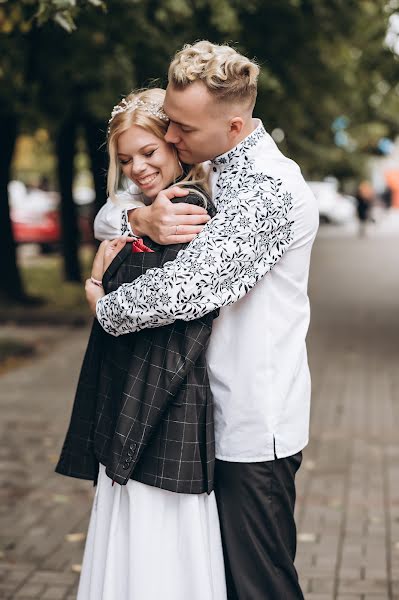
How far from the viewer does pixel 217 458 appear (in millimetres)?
2889

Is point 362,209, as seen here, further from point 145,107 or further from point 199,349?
point 199,349

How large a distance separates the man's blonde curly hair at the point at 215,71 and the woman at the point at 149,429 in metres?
0.20

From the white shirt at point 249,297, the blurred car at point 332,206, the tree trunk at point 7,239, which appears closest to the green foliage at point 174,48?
the tree trunk at point 7,239

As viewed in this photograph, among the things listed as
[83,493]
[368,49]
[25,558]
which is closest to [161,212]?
[25,558]

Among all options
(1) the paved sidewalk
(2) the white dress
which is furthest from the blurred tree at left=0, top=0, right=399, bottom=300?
(2) the white dress

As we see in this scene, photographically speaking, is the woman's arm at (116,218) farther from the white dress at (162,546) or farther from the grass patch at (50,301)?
the grass patch at (50,301)

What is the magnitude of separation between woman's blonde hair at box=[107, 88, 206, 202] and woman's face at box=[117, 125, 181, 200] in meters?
0.01

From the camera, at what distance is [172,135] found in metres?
2.77

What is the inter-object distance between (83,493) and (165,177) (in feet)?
11.8

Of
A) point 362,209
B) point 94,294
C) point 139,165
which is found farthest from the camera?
point 362,209

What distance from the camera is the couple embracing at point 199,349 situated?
8.73ft

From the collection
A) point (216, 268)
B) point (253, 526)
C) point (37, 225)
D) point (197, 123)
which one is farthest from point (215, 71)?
point (37, 225)

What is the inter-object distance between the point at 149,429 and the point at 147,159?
0.75m

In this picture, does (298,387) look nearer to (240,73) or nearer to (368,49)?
(240,73)
